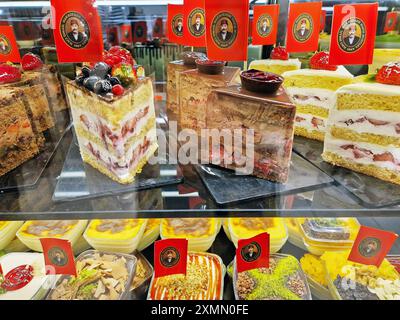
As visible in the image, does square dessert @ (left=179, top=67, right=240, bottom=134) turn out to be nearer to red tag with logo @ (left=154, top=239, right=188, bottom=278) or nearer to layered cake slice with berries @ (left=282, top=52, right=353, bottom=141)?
layered cake slice with berries @ (left=282, top=52, right=353, bottom=141)

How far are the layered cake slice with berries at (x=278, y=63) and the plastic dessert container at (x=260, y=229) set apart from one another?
1128 millimetres

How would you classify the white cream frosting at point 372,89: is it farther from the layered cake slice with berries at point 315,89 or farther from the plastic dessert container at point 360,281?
the plastic dessert container at point 360,281

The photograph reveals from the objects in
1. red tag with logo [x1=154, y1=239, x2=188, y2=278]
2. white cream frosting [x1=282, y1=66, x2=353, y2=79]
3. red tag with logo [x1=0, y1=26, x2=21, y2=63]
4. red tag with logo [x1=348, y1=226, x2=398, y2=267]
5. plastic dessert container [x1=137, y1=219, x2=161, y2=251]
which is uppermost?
red tag with logo [x1=0, y1=26, x2=21, y2=63]

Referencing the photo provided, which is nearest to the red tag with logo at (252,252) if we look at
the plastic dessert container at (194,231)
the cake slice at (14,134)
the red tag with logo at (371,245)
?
the red tag with logo at (371,245)

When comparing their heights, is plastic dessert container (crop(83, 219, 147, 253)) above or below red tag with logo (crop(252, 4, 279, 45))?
below

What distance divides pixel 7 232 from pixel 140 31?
174 centimetres

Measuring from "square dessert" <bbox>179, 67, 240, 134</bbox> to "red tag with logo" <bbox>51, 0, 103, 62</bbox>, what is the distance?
717mm

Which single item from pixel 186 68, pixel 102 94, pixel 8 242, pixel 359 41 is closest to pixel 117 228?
pixel 8 242

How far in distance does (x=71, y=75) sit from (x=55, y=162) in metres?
0.80

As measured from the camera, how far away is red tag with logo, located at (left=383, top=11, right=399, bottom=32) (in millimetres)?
2027

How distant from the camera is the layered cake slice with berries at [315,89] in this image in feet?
7.23

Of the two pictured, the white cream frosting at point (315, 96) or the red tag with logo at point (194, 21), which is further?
the white cream frosting at point (315, 96)

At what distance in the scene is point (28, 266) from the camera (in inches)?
85.1

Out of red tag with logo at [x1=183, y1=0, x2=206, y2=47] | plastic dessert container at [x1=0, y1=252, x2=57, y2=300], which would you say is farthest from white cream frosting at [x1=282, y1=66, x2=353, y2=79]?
plastic dessert container at [x1=0, y1=252, x2=57, y2=300]
